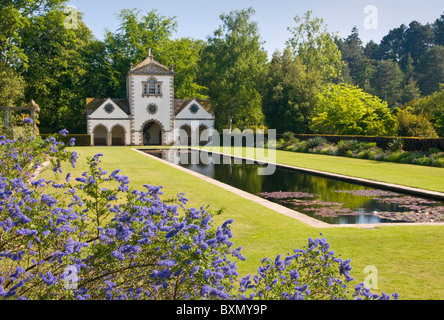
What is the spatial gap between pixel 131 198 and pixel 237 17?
163ft

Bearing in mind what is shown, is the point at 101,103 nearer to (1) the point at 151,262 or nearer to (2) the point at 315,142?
(2) the point at 315,142

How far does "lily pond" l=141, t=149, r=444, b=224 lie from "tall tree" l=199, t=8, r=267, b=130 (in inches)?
1248

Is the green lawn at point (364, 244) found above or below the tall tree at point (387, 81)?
below

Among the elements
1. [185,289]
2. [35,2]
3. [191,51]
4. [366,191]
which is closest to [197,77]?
[191,51]

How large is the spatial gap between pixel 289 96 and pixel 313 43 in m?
17.0

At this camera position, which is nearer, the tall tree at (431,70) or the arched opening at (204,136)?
the arched opening at (204,136)

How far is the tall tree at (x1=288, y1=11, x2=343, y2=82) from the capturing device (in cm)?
5569

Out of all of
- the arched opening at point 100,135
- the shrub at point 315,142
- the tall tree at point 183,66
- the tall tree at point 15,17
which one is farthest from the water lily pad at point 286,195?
the tall tree at point 183,66

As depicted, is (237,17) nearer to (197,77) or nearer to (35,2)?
(197,77)

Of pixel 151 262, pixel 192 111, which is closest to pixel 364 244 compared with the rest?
pixel 151 262

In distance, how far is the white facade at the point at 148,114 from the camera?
154ft

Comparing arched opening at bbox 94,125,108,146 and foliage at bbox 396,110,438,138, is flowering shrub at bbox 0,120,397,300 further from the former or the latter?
arched opening at bbox 94,125,108,146

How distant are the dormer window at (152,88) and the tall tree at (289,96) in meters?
11.8

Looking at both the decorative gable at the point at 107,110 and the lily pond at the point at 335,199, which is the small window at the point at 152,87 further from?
the lily pond at the point at 335,199
